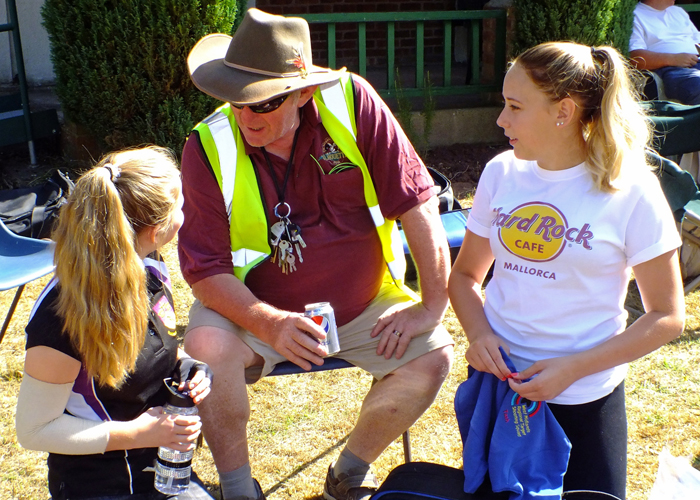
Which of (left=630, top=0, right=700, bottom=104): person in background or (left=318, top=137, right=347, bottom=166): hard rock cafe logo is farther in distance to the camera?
(left=630, top=0, right=700, bottom=104): person in background

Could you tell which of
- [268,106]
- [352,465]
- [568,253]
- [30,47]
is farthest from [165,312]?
[30,47]

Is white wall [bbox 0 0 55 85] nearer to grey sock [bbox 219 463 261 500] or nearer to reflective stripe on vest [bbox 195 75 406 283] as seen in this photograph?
reflective stripe on vest [bbox 195 75 406 283]

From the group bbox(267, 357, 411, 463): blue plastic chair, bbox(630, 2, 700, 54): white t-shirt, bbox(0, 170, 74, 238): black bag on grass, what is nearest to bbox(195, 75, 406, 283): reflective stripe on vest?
bbox(267, 357, 411, 463): blue plastic chair

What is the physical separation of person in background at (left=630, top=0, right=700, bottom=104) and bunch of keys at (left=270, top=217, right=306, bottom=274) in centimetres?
413

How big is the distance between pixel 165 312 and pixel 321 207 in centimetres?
79

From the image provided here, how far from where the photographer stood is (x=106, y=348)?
164 cm

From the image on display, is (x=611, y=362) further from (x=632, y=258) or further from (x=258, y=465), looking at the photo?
(x=258, y=465)

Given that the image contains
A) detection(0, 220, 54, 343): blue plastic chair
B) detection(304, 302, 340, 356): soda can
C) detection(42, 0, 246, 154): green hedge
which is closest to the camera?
detection(304, 302, 340, 356): soda can

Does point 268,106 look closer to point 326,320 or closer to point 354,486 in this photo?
point 326,320

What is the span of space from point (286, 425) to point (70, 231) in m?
1.64

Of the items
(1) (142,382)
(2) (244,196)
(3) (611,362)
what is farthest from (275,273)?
(3) (611,362)

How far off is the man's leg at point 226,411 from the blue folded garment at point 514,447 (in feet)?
2.62

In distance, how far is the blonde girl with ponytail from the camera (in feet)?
5.33

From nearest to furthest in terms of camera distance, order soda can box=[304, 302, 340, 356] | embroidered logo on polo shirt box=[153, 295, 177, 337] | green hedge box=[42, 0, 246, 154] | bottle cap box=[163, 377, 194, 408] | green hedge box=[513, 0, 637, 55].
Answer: bottle cap box=[163, 377, 194, 408]
embroidered logo on polo shirt box=[153, 295, 177, 337]
soda can box=[304, 302, 340, 356]
green hedge box=[42, 0, 246, 154]
green hedge box=[513, 0, 637, 55]
